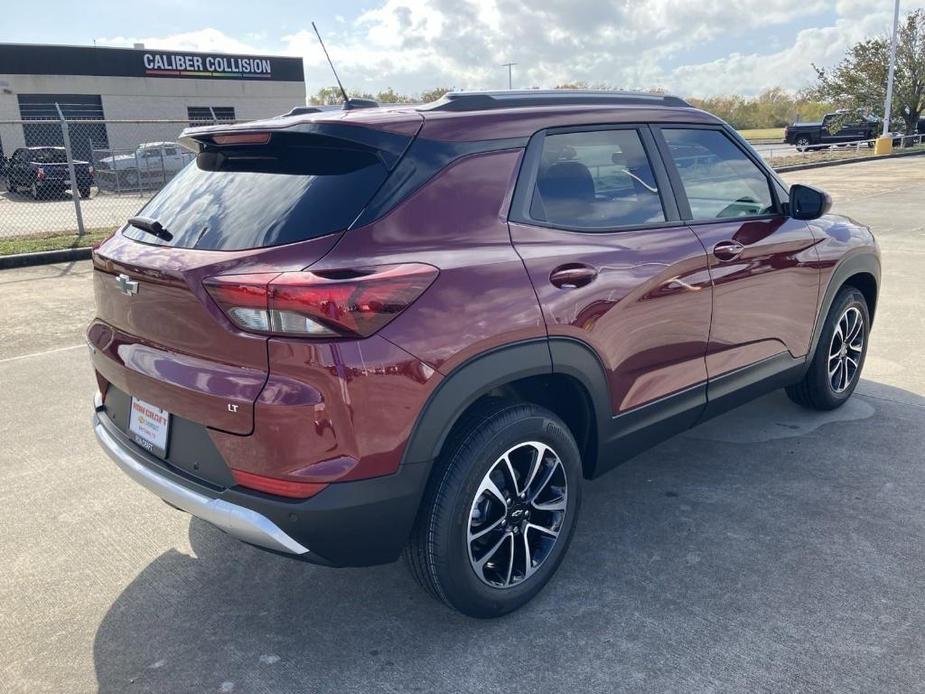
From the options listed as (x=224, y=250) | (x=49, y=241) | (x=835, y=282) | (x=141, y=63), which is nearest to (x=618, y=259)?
(x=224, y=250)

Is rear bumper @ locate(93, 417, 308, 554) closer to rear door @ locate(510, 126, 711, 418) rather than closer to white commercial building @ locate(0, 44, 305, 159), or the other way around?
rear door @ locate(510, 126, 711, 418)

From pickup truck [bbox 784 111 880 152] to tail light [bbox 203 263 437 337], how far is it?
39.0m

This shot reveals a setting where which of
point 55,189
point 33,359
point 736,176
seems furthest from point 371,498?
point 55,189

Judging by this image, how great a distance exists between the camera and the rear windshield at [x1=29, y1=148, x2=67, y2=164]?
21.2 metres

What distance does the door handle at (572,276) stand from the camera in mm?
2787

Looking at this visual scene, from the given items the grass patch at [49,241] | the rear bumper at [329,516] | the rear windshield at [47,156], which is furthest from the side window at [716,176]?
the rear windshield at [47,156]

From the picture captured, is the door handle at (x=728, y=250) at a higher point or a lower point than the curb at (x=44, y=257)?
higher

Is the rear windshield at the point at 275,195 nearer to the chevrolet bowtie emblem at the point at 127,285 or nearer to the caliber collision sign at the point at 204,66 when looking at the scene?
the chevrolet bowtie emblem at the point at 127,285

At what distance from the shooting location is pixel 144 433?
2.82 metres

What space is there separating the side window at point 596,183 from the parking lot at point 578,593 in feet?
4.50

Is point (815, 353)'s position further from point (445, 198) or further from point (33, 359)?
point (33, 359)

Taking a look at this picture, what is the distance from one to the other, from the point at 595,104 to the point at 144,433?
2.19 m

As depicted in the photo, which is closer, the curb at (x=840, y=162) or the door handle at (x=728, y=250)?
the door handle at (x=728, y=250)

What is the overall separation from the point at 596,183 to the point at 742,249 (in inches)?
35.7
